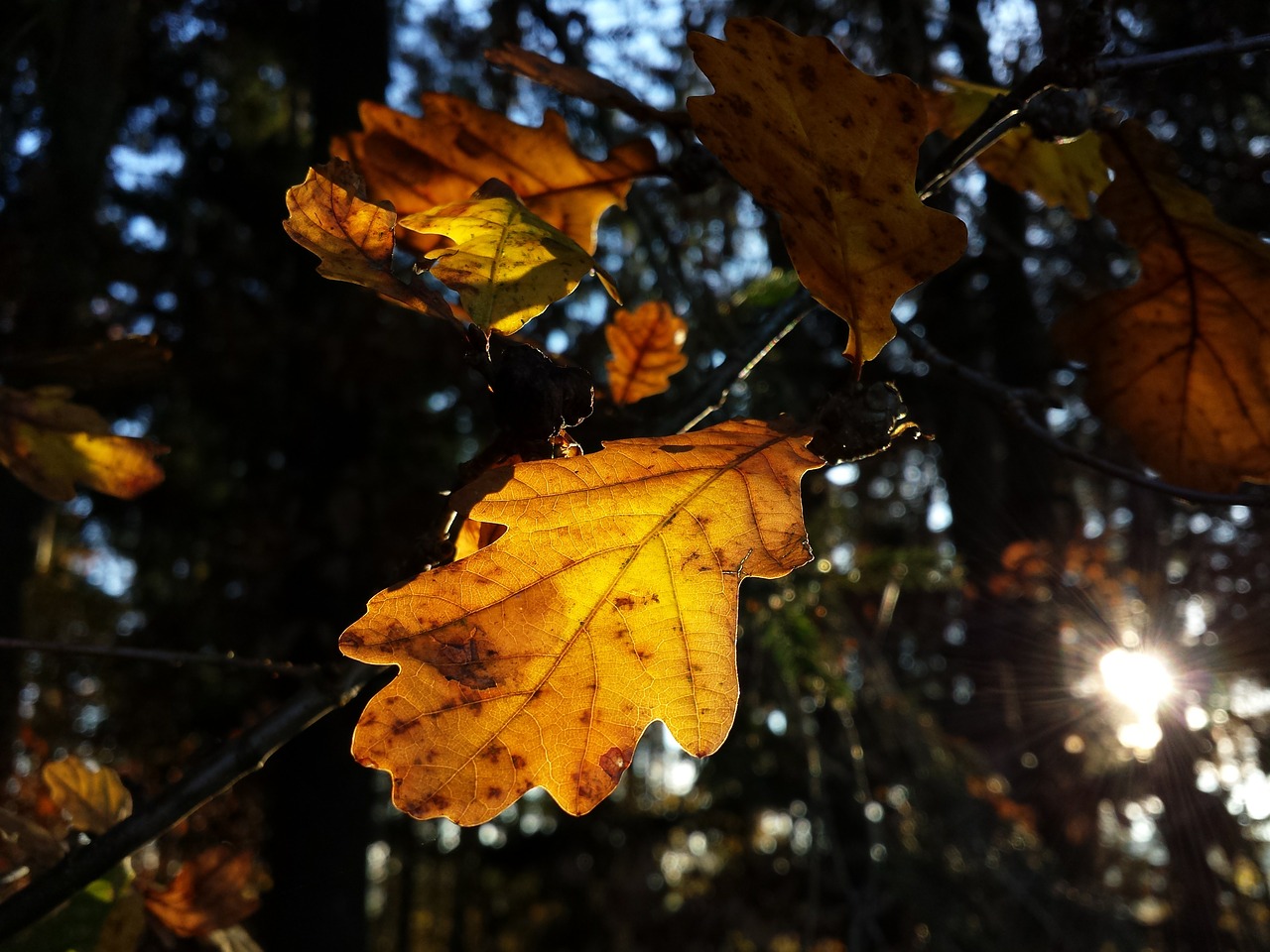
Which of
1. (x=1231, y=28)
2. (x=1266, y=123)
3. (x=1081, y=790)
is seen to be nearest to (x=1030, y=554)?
(x=1081, y=790)

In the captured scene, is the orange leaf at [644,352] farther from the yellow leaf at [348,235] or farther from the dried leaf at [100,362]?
the dried leaf at [100,362]

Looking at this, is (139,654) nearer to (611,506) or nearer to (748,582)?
(611,506)

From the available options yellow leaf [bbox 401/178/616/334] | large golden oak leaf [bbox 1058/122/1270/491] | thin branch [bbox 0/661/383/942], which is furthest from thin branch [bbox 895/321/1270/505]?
thin branch [bbox 0/661/383/942]

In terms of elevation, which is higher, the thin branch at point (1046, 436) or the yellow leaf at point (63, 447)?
the thin branch at point (1046, 436)

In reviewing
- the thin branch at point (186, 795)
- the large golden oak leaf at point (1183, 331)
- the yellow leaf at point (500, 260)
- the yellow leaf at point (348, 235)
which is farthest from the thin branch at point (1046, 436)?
the thin branch at point (186, 795)

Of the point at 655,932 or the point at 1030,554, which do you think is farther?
the point at 655,932

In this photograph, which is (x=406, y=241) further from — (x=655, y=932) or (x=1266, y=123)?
(x=655, y=932)
